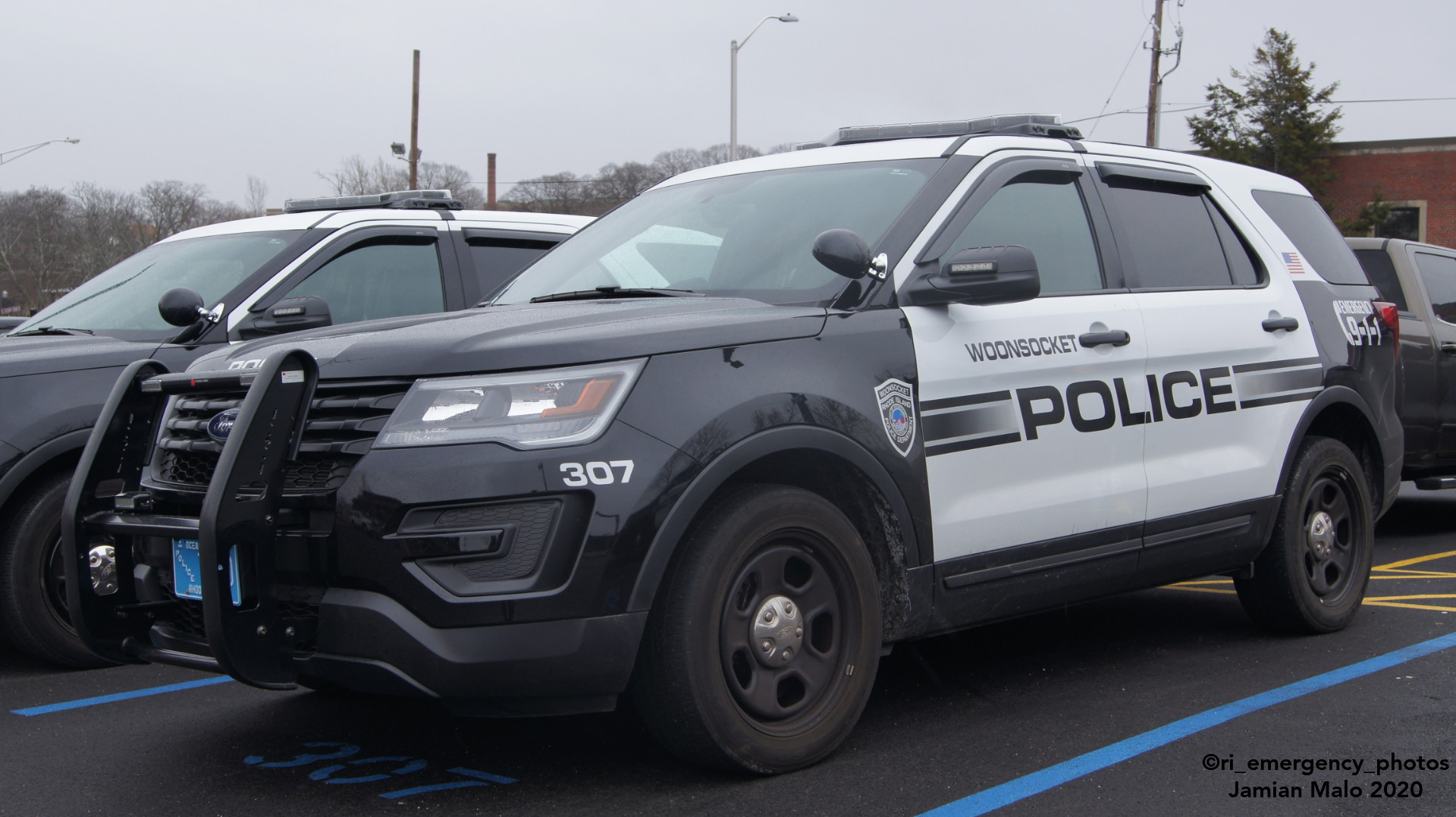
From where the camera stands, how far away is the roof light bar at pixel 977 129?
15.9ft

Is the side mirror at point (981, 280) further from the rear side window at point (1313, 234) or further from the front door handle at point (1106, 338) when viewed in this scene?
the rear side window at point (1313, 234)

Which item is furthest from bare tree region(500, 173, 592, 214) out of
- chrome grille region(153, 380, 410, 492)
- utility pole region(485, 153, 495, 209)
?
chrome grille region(153, 380, 410, 492)

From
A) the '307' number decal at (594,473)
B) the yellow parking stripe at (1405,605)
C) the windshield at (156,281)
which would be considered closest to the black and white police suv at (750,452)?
the '307' number decal at (594,473)

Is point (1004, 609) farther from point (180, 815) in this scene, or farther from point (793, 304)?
point (180, 815)

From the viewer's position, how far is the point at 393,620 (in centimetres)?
312

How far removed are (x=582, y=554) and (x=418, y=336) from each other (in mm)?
765

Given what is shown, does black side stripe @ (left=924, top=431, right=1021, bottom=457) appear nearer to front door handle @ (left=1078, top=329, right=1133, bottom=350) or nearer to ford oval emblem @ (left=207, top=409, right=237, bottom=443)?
front door handle @ (left=1078, top=329, right=1133, bottom=350)

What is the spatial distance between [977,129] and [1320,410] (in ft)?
6.33

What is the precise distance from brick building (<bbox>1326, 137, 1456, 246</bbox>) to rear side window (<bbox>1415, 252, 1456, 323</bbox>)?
1241 inches

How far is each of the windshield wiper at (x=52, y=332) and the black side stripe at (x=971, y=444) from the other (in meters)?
4.06

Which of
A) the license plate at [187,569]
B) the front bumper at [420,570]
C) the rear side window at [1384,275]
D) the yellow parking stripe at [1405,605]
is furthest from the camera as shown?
the rear side window at [1384,275]

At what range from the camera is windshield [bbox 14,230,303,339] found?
20.0 ft

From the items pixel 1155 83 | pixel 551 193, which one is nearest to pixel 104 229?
pixel 551 193

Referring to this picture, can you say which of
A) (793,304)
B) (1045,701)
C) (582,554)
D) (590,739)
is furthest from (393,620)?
(1045,701)
